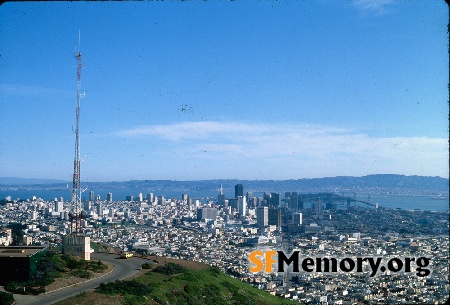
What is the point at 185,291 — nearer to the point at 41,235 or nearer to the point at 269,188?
the point at 41,235

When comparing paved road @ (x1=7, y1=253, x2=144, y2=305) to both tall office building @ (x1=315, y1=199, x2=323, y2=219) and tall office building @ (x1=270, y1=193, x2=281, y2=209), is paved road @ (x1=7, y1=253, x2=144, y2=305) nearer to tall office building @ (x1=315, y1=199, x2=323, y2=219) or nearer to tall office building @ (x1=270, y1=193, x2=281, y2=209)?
tall office building @ (x1=315, y1=199, x2=323, y2=219)

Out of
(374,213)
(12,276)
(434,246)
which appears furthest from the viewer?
(374,213)

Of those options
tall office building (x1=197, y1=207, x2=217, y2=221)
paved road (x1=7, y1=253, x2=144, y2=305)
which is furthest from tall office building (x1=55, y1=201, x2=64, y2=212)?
paved road (x1=7, y1=253, x2=144, y2=305)

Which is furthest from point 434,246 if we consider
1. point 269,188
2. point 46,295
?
point 269,188

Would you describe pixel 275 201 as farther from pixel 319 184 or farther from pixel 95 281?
pixel 95 281

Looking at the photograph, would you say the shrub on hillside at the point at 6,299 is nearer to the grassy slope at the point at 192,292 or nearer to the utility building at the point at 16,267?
the grassy slope at the point at 192,292

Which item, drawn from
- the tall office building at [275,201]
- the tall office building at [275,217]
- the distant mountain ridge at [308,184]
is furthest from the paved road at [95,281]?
the tall office building at [275,201]
